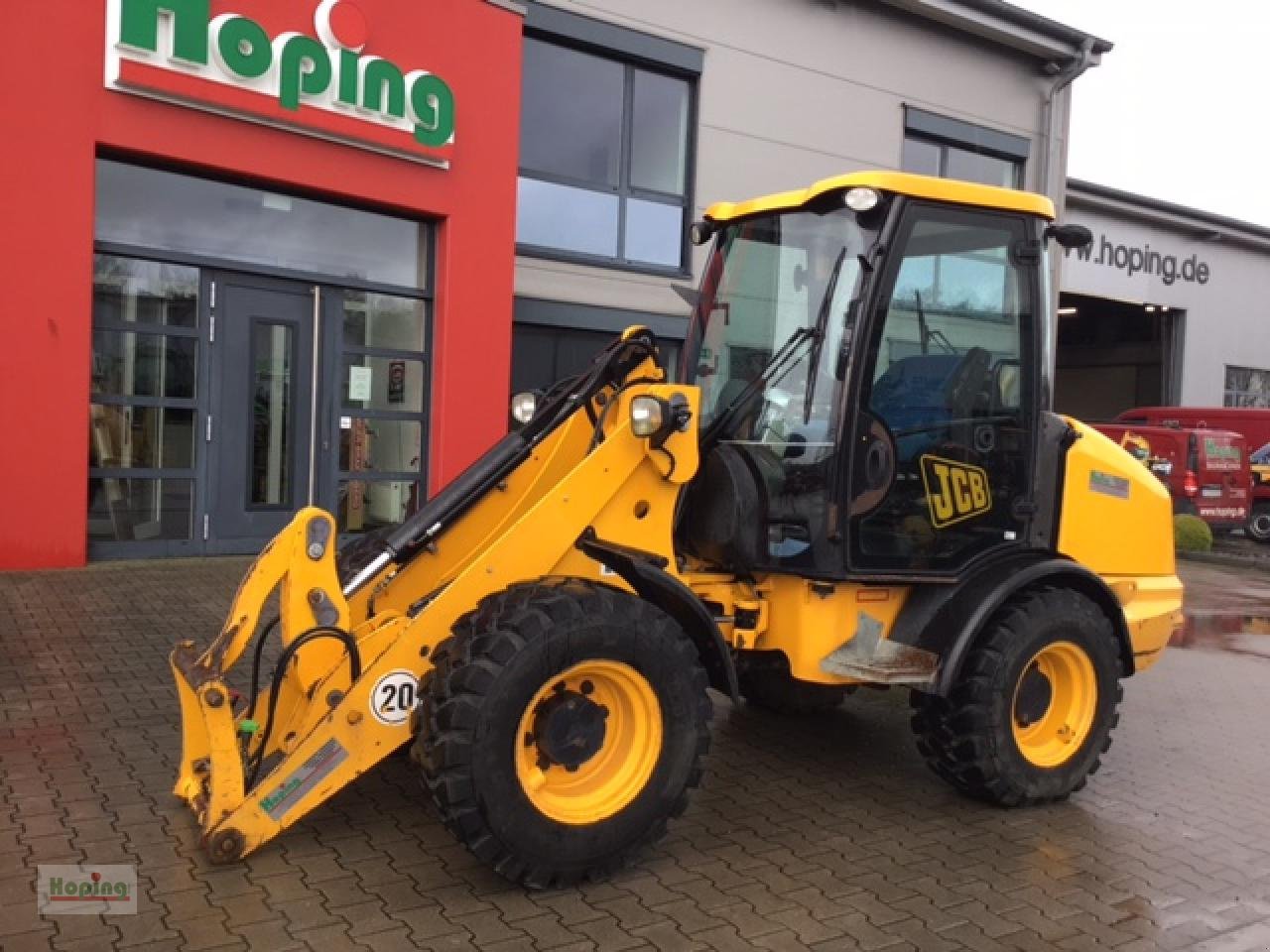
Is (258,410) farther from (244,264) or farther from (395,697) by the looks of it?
→ (395,697)

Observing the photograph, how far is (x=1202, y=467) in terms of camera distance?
1588cm

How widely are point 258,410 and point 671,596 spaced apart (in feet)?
22.4

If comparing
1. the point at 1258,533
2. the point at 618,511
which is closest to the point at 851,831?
the point at 618,511

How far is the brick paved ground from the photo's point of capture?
132 inches

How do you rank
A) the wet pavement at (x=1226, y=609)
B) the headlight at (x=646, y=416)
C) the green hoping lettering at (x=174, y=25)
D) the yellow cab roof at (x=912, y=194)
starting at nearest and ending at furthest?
the headlight at (x=646, y=416), the yellow cab roof at (x=912, y=194), the green hoping lettering at (x=174, y=25), the wet pavement at (x=1226, y=609)

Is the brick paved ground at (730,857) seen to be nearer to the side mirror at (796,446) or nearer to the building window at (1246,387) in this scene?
the side mirror at (796,446)

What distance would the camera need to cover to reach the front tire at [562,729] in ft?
11.0

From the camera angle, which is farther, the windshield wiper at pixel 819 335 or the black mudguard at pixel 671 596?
the windshield wiper at pixel 819 335

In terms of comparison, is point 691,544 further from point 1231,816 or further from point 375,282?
point 375,282

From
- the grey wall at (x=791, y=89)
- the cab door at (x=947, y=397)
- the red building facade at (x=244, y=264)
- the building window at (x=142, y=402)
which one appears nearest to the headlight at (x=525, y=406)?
the cab door at (x=947, y=397)

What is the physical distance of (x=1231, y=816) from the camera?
15.8ft

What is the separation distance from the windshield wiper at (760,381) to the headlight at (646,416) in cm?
70

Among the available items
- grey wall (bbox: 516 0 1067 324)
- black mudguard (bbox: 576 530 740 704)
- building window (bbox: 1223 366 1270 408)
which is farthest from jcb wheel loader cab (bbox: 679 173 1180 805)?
building window (bbox: 1223 366 1270 408)

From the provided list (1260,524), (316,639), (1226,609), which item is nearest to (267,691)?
(316,639)
